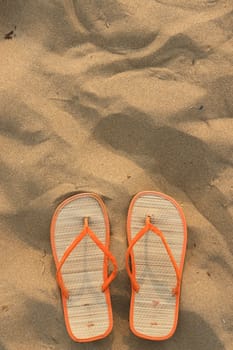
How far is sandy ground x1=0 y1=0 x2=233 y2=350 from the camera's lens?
146cm

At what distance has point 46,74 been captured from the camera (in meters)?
1.47

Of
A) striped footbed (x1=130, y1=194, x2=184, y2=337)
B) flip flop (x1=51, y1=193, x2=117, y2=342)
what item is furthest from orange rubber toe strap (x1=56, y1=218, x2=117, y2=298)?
striped footbed (x1=130, y1=194, x2=184, y2=337)

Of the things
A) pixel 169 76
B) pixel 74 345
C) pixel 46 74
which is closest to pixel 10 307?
Answer: pixel 74 345

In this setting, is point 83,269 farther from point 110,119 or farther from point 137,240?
point 110,119

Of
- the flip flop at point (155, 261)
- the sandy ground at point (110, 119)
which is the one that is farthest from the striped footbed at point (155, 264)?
the sandy ground at point (110, 119)

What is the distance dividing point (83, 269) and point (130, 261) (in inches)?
7.5

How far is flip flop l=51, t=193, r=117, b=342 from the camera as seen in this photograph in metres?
1.50

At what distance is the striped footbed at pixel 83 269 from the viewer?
1.51 meters

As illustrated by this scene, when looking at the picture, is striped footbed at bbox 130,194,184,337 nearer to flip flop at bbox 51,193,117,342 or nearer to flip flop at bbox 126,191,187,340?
flip flop at bbox 126,191,187,340

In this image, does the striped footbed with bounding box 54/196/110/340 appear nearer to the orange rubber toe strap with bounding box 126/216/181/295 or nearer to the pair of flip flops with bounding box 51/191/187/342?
Answer: the pair of flip flops with bounding box 51/191/187/342

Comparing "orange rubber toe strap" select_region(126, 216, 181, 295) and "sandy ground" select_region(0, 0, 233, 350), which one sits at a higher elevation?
"sandy ground" select_region(0, 0, 233, 350)

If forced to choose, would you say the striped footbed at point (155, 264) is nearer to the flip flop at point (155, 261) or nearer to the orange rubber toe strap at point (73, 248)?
the flip flop at point (155, 261)

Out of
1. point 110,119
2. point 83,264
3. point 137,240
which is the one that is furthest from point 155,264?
point 110,119

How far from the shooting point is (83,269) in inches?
60.9
